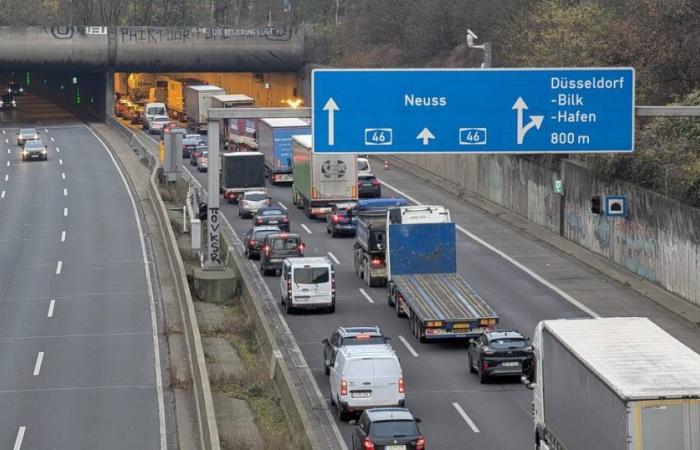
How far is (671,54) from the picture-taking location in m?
57.6

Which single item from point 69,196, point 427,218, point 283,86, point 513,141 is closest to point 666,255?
point 427,218

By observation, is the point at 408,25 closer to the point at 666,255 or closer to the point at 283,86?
the point at 283,86

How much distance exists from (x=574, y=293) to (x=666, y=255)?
137 inches

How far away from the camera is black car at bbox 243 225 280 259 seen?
57.0 meters

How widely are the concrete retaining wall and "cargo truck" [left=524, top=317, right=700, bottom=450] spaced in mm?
23814

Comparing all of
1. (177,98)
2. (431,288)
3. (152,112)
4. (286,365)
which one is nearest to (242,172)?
(431,288)

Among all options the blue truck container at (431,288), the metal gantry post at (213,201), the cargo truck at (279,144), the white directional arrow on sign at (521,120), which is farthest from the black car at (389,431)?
the cargo truck at (279,144)

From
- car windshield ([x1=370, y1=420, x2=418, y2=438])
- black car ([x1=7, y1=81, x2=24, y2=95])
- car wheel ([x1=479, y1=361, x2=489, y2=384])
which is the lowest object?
car wheel ([x1=479, y1=361, x2=489, y2=384])

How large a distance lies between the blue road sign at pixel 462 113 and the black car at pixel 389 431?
8378 millimetres

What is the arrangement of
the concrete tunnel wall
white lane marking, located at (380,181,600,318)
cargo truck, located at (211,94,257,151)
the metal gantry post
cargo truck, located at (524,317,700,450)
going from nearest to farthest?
cargo truck, located at (524,317,700,450) < the metal gantry post < white lane marking, located at (380,181,600,318) < cargo truck, located at (211,94,257,151) < the concrete tunnel wall

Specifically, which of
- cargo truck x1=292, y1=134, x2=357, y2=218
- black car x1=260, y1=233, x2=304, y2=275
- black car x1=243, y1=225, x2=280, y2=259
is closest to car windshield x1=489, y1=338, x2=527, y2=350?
black car x1=260, y1=233, x2=304, y2=275

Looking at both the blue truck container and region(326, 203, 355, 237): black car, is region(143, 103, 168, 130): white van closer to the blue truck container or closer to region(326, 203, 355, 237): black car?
region(326, 203, 355, 237): black car

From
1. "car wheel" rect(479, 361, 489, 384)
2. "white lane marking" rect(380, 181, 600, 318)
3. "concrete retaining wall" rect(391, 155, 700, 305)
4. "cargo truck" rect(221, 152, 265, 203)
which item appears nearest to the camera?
"car wheel" rect(479, 361, 489, 384)

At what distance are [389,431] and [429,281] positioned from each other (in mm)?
17629
